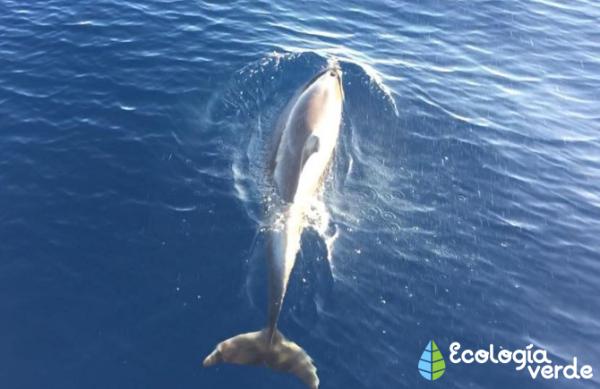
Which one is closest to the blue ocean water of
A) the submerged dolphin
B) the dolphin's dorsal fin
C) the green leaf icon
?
the green leaf icon

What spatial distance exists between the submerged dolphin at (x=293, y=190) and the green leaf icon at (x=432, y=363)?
3.54m

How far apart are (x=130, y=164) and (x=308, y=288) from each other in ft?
33.4

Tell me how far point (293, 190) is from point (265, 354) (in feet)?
23.2

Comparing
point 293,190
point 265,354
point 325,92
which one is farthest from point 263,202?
point 325,92

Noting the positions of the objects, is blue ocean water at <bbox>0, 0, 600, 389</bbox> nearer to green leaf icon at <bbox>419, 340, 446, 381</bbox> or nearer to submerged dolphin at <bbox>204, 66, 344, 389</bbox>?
green leaf icon at <bbox>419, 340, 446, 381</bbox>

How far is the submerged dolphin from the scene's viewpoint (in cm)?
1470

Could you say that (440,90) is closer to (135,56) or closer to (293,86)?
(293,86)

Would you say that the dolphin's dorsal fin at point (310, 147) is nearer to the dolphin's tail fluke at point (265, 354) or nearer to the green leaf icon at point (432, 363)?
the dolphin's tail fluke at point (265, 354)

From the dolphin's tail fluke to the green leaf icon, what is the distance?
3512 millimetres

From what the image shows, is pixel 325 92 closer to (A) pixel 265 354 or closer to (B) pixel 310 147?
(B) pixel 310 147

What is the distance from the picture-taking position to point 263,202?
2000cm

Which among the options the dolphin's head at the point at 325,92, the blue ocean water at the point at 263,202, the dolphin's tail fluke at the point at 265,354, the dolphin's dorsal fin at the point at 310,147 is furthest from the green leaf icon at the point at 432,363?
the dolphin's head at the point at 325,92

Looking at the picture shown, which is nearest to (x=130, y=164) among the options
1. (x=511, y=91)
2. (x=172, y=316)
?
(x=172, y=316)

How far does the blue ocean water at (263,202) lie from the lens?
15.6m
